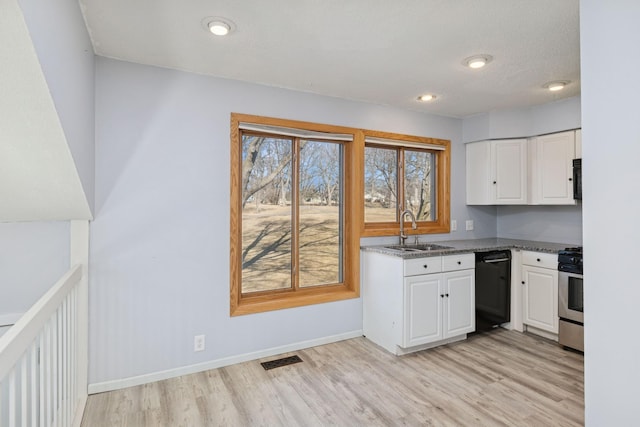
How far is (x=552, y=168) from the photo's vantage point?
3.54 m

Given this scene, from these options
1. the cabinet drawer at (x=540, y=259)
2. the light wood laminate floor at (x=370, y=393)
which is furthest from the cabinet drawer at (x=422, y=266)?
the cabinet drawer at (x=540, y=259)

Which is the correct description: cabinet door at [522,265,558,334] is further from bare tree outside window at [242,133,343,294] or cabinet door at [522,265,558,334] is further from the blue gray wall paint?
bare tree outside window at [242,133,343,294]

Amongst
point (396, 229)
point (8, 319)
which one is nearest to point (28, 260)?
point (8, 319)

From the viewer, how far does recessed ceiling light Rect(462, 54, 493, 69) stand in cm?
238

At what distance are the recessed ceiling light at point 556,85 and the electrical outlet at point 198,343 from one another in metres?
3.52

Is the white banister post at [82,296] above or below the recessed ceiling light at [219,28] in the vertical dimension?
below

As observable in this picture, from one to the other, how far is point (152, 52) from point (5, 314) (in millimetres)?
2055

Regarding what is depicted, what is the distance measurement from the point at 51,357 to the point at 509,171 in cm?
415

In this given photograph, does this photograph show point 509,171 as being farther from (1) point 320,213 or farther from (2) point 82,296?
(2) point 82,296

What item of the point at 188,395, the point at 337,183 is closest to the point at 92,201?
the point at 188,395

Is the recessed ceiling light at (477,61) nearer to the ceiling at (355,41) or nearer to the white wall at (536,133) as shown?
the ceiling at (355,41)

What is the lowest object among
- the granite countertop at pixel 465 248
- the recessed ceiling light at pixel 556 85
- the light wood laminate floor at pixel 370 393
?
the light wood laminate floor at pixel 370 393

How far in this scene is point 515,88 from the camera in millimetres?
3023

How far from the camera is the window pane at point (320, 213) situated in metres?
3.27
